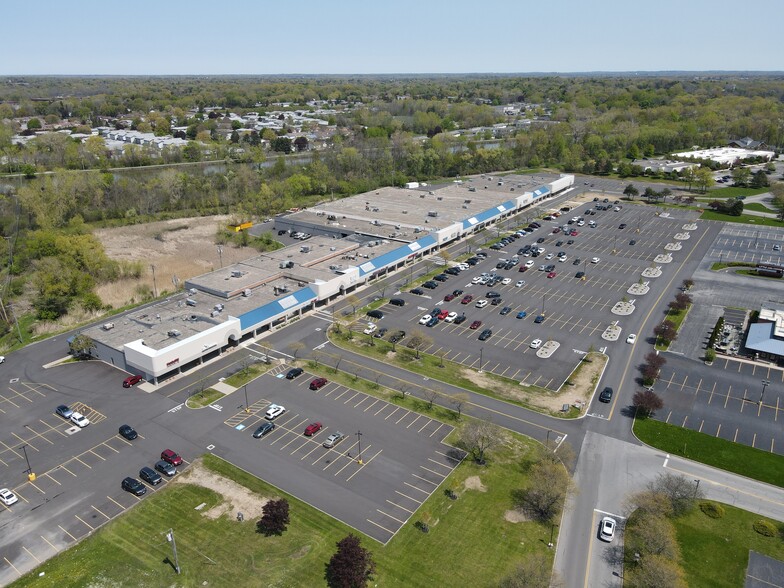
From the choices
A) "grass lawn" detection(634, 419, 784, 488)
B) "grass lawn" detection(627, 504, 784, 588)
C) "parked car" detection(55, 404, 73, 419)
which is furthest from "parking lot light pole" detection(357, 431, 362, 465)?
"parked car" detection(55, 404, 73, 419)

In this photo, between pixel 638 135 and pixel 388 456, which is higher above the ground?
pixel 638 135

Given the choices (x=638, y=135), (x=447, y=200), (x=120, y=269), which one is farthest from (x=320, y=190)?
(x=638, y=135)

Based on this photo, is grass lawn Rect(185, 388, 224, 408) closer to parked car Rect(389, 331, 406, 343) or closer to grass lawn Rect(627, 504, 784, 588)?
parked car Rect(389, 331, 406, 343)

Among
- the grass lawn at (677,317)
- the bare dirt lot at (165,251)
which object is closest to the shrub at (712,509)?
the grass lawn at (677,317)

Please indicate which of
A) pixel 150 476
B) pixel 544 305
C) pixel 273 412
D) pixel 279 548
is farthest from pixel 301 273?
pixel 279 548

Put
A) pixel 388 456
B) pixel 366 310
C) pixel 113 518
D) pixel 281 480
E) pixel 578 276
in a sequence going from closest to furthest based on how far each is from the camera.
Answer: pixel 113 518 < pixel 281 480 < pixel 388 456 < pixel 366 310 < pixel 578 276

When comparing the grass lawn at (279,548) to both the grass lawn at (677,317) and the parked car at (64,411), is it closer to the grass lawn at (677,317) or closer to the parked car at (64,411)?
the parked car at (64,411)

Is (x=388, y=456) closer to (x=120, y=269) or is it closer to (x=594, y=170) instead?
(x=120, y=269)
